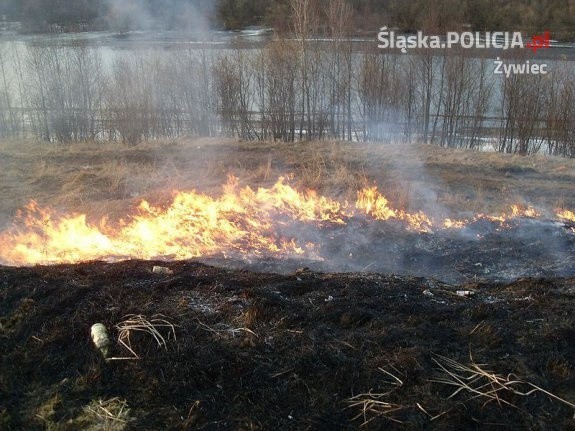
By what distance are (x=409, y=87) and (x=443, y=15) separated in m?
3.13

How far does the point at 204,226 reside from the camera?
807cm

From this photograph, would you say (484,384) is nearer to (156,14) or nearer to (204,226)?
(204,226)

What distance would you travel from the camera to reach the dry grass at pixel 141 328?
13.0ft

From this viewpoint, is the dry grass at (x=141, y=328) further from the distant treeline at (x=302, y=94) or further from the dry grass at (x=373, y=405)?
the distant treeline at (x=302, y=94)

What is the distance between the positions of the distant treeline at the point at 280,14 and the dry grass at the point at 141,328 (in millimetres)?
9091

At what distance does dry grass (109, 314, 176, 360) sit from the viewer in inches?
156

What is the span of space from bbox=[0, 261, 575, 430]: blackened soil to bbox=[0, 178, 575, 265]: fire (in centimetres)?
206

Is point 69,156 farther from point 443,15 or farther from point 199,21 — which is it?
point 443,15

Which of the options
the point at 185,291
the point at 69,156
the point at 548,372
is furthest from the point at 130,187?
the point at 548,372

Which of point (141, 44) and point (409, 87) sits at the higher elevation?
point (141, 44)

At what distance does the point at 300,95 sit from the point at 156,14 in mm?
6711

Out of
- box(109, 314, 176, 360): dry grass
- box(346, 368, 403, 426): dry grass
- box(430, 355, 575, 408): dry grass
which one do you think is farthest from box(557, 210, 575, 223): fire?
box(109, 314, 176, 360): dry grass

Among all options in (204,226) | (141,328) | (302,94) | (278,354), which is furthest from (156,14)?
(278,354)

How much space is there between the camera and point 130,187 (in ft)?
33.4
